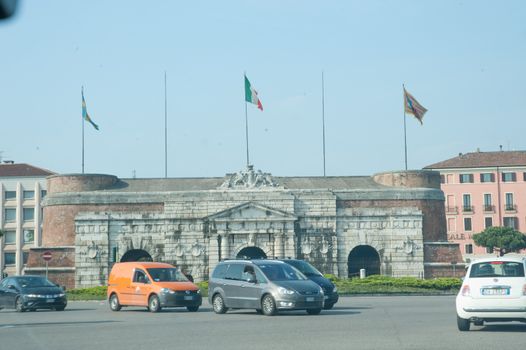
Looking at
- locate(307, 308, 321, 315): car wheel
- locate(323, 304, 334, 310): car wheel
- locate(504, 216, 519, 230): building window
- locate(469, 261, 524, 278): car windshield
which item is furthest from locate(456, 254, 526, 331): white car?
locate(504, 216, 519, 230): building window

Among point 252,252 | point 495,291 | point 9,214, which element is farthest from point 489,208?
point 495,291

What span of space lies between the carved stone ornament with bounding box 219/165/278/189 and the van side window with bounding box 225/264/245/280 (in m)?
30.7

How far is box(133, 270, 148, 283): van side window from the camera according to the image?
92.6 ft

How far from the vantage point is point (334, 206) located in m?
57.4

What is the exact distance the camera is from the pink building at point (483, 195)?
9394 centimetres

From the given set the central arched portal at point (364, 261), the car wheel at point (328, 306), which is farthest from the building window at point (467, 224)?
the car wheel at point (328, 306)

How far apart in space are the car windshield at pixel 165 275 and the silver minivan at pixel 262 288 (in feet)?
6.30

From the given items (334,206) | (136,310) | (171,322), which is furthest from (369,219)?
(171,322)

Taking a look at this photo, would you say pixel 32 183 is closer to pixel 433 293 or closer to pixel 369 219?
pixel 369 219

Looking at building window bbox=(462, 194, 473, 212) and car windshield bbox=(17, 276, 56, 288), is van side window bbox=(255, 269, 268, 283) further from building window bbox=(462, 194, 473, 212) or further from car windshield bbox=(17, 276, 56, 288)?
building window bbox=(462, 194, 473, 212)

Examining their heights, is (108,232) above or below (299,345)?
above

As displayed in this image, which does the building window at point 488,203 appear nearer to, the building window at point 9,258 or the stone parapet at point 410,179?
the stone parapet at point 410,179

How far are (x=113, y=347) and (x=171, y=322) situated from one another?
6.50 metres

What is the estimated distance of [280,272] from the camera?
25906mm
